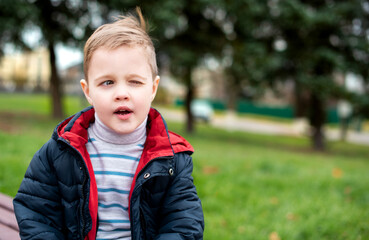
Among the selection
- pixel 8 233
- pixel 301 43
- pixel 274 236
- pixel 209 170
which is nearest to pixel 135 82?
pixel 8 233

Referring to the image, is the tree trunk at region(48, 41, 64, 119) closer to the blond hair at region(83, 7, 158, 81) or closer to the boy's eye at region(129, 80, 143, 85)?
the blond hair at region(83, 7, 158, 81)

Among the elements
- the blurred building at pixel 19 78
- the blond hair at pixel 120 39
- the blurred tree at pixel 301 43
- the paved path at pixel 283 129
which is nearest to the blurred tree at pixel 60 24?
the blurred tree at pixel 301 43

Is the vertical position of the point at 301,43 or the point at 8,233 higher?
the point at 301,43

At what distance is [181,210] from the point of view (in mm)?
1687

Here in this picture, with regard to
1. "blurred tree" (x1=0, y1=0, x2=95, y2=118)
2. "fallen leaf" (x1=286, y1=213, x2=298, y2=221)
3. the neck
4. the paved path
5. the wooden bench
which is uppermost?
"blurred tree" (x1=0, y1=0, x2=95, y2=118)

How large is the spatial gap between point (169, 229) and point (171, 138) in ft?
1.39

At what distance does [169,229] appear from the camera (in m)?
1.67

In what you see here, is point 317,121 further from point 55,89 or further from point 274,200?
point 274,200

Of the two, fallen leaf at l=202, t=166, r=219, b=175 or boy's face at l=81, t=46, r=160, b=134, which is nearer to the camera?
boy's face at l=81, t=46, r=160, b=134

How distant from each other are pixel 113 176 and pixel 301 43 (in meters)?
12.7

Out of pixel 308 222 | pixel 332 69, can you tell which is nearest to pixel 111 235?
pixel 308 222

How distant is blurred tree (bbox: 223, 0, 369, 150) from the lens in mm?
12312

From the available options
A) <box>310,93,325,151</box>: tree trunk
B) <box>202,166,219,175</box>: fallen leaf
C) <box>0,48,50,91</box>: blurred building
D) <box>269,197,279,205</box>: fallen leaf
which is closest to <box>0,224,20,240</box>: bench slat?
<box>269,197,279,205</box>: fallen leaf

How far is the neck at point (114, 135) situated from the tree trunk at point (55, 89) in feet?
41.4
